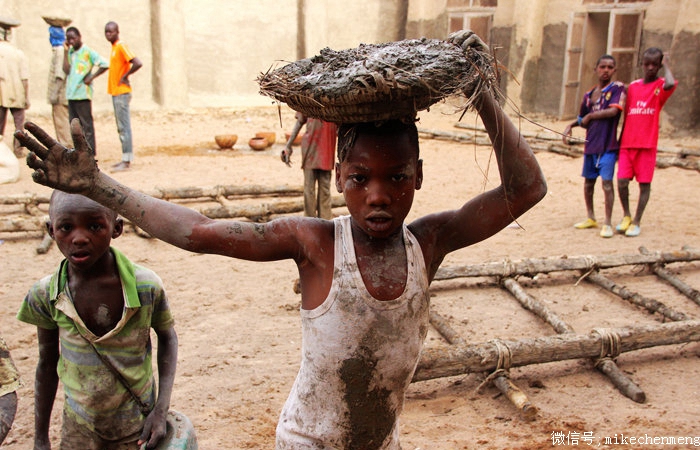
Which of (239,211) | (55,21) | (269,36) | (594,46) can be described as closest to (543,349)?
(239,211)

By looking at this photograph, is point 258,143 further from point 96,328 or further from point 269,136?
point 96,328

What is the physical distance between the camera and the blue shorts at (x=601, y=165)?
21.5ft

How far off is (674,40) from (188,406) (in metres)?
11.6

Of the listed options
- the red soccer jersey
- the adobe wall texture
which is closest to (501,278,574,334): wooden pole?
the red soccer jersey

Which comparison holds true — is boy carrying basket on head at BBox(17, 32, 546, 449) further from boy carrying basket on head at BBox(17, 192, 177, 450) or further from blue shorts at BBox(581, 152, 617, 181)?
blue shorts at BBox(581, 152, 617, 181)

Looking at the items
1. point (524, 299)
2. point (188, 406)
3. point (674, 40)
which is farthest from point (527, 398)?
point (674, 40)

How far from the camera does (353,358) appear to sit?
1842 millimetres

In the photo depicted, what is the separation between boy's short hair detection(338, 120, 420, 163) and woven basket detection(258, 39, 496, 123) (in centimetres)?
5

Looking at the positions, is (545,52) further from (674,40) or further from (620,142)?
(620,142)

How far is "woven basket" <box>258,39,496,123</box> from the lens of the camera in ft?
5.15

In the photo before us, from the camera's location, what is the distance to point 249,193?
7.61m

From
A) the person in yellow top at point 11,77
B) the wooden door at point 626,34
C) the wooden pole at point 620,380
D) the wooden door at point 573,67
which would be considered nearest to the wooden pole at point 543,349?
the wooden pole at point 620,380

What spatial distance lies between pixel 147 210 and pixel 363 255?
629 mm

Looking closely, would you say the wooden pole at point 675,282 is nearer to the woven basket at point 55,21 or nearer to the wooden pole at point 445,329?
the wooden pole at point 445,329
